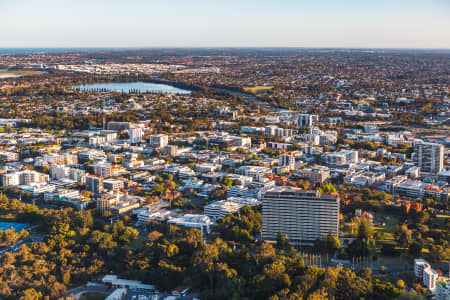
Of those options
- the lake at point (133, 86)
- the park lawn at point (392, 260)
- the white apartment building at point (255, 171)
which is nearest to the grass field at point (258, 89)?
the lake at point (133, 86)

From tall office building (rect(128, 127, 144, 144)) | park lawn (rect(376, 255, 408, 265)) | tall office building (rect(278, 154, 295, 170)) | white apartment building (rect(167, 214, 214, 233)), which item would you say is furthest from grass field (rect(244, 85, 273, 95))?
park lawn (rect(376, 255, 408, 265))

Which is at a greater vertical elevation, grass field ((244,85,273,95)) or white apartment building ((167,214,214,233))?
grass field ((244,85,273,95))

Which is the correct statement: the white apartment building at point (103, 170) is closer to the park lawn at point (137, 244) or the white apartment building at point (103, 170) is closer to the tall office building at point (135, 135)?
the tall office building at point (135, 135)

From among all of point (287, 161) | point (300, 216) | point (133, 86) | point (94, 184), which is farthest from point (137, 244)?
point (133, 86)

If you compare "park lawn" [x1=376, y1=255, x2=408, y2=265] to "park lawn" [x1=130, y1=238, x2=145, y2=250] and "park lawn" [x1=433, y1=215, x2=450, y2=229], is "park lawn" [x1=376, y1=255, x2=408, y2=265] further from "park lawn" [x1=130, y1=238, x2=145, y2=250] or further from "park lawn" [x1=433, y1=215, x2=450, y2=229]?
"park lawn" [x1=130, y1=238, x2=145, y2=250]

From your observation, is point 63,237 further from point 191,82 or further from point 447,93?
point 191,82

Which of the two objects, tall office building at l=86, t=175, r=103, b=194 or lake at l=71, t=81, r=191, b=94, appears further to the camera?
lake at l=71, t=81, r=191, b=94

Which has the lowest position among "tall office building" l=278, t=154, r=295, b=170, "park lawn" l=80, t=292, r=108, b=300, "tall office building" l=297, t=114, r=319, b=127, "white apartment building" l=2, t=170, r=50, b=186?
"park lawn" l=80, t=292, r=108, b=300
